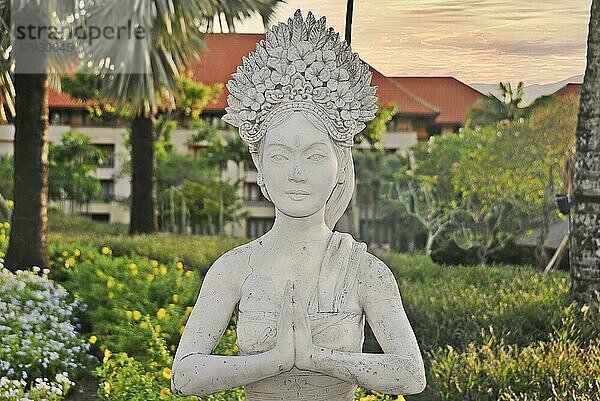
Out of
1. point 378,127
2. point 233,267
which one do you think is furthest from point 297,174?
point 378,127

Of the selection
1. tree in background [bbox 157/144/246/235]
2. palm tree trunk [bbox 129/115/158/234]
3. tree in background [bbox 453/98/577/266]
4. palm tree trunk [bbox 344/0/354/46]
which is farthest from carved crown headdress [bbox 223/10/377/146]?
tree in background [bbox 157/144/246/235]

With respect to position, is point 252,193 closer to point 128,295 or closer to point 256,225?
point 256,225

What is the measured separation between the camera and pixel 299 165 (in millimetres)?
2152

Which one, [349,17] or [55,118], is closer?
[349,17]

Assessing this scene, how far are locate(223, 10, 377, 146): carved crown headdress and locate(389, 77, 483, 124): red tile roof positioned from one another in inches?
190

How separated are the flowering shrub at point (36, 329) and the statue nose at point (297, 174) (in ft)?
10.2

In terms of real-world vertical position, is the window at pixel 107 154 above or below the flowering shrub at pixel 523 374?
above

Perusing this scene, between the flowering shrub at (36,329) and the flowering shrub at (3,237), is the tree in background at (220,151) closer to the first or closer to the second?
the flowering shrub at (3,237)

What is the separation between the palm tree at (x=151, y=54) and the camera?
23.9 feet

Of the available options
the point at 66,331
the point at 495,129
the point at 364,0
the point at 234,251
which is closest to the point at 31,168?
the point at 66,331

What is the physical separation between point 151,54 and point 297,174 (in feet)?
20.2

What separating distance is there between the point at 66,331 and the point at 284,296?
4062 mm

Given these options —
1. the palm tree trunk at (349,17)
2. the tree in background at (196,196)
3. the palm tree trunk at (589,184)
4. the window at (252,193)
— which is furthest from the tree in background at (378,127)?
the palm tree trunk at (589,184)

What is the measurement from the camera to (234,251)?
2277mm
